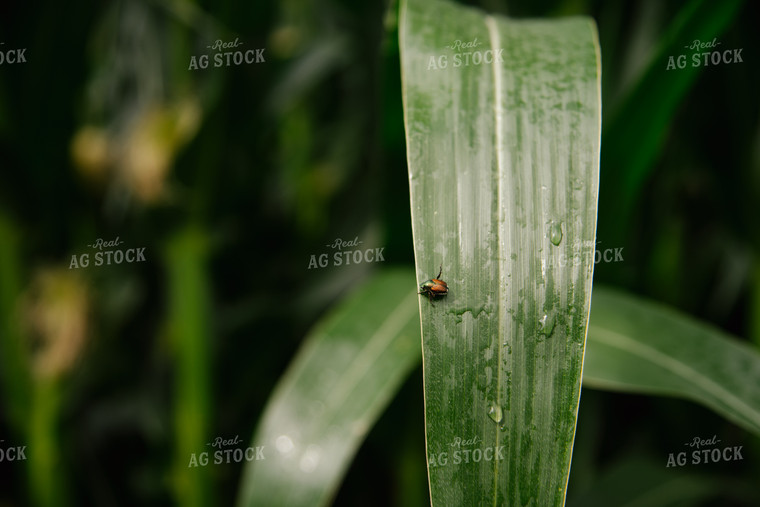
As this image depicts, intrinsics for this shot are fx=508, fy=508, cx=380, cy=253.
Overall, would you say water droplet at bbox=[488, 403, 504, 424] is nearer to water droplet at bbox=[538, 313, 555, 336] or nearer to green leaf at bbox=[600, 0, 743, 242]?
water droplet at bbox=[538, 313, 555, 336]

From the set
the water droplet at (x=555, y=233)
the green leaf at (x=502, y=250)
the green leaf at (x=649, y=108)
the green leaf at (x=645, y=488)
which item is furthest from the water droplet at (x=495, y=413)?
the green leaf at (x=645, y=488)

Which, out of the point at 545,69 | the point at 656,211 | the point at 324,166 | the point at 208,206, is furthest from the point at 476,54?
the point at 324,166

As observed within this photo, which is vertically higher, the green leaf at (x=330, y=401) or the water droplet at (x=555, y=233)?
the water droplet at (x=555, y=233)

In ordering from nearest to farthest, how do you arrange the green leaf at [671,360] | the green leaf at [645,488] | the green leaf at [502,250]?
the green leaf at [502,250], the green leaf at [671,360], the green leaf at [645,488]

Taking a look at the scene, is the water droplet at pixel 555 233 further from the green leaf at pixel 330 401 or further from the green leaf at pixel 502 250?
the green leaf at pixel 330 401

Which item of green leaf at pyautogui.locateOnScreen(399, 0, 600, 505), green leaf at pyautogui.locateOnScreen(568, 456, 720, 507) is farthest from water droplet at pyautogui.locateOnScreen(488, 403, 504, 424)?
→ green leaf at pyautogui.locateOnScreen(568, 456, 720, 507)

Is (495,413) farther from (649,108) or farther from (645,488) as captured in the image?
(645,488)

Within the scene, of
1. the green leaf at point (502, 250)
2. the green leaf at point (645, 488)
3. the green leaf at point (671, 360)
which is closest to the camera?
the green leaf at point (502, 250)

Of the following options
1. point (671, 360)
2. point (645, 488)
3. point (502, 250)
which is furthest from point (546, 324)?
point (645, 488)

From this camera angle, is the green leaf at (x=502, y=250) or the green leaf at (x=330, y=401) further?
the green leaf at (x=330, y=401)
